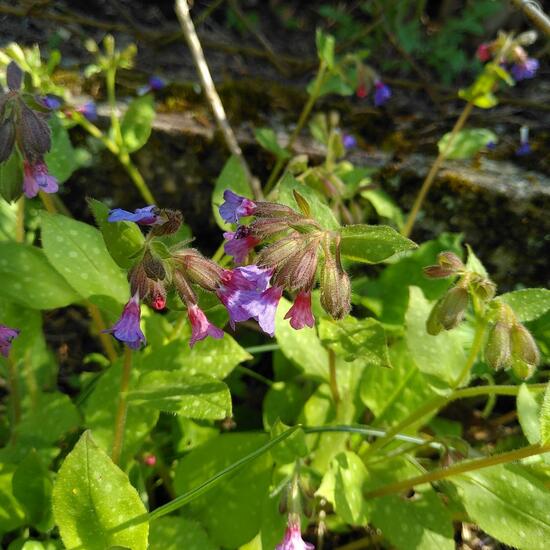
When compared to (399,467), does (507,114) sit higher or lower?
higher

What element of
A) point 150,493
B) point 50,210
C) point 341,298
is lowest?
point 150,493

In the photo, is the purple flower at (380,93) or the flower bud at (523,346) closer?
the flower bud at (523,346)


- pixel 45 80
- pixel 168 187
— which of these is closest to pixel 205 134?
pixel 168 187

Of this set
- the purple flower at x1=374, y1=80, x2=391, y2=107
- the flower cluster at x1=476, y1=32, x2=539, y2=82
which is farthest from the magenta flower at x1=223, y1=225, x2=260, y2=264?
the purple flower at x1=374, y1=80, x2=391, y2=107

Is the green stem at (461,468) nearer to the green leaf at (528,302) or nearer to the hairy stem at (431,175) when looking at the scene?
the green leaf at (528,302)

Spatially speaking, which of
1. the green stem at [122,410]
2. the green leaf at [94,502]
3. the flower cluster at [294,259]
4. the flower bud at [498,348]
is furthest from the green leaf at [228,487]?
the flower bud at [498,348]

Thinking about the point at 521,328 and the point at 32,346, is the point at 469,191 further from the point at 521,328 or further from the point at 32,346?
the point at 32,346

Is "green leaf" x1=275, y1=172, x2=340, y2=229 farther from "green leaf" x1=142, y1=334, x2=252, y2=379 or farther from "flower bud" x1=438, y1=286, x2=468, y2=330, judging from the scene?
"green leaf" x1=142, y1=334, x2=252, y2=379

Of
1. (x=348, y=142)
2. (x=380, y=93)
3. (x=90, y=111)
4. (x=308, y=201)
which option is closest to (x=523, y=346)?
(x=308, y=201)
